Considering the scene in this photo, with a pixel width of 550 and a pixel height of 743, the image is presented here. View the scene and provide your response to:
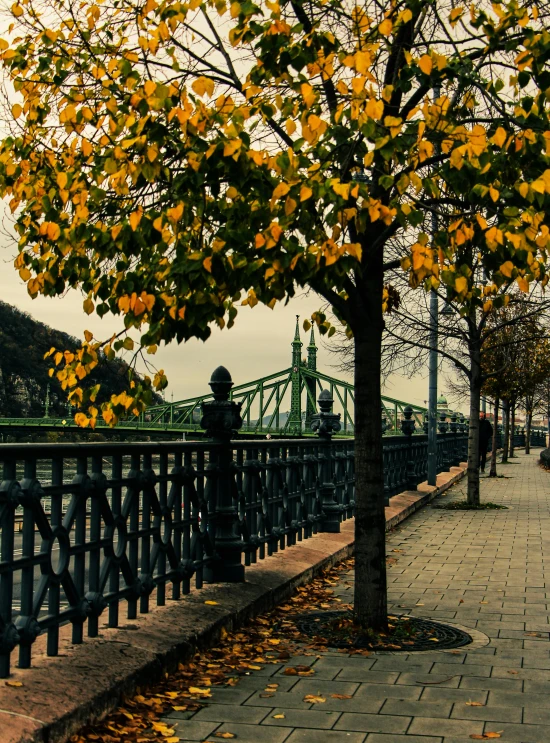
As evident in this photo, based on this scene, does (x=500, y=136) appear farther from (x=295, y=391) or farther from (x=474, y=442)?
(x=295, y=391)

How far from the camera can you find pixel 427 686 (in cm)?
538

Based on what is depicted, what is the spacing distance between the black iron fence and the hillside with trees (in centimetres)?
9915

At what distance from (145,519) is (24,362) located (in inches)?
4218

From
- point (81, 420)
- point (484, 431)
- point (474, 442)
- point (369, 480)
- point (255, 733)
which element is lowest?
point (255, 733)

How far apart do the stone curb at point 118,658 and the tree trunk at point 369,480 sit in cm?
81

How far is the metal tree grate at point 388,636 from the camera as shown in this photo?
21.0 ft

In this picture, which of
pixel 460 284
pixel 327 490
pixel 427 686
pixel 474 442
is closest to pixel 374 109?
pixel 460 284

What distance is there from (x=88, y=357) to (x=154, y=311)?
83 centimetres

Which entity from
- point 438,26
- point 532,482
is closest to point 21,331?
point 532,482

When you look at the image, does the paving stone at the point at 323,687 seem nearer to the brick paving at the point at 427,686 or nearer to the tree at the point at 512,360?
the brick paving at the point at 427,686

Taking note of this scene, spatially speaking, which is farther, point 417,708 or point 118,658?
point 118,658

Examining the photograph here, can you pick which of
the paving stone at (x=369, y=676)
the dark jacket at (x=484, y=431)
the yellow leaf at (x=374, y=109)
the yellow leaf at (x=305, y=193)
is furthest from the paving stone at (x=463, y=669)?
the dark jacket at (x=484, y=431)

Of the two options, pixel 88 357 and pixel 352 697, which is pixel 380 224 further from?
pixel 352 697

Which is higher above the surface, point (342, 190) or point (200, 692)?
point (342, 190)
